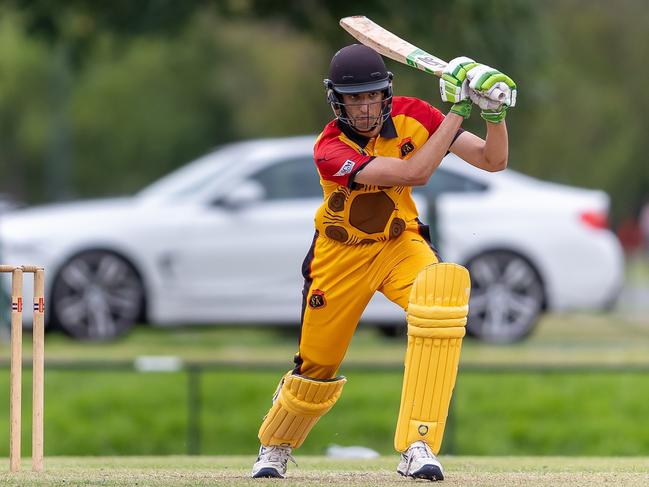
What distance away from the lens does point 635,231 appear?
118 feet

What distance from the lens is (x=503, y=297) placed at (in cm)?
1270

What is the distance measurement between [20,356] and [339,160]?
4.84 ft

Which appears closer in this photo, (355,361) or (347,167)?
(347,167)

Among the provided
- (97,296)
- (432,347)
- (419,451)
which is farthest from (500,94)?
(97,296)

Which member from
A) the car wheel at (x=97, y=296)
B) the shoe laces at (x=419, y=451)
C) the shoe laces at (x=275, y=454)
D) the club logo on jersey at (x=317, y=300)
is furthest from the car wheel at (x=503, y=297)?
the shoe laces at (x=419, y=451)

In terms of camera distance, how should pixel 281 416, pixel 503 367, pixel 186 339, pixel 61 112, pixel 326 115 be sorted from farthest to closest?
pixel 61 112 < pixel 326 115 < pixel 186 339 < pixel 503 367 < pixel 281 416

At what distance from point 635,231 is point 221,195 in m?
24.5

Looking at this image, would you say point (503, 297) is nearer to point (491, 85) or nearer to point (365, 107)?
point (365, 107)

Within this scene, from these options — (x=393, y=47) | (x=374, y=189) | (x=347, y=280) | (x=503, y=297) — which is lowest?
(x=503, y=297)

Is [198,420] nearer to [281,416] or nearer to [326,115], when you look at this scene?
[281,416]

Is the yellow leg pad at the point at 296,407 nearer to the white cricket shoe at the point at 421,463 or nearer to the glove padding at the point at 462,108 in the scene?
the white cricket shoe at the point at 421,463

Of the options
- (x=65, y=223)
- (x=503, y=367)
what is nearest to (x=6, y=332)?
(x=65, y=223)

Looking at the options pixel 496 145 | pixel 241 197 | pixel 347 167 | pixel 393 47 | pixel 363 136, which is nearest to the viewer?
pixel 347 167

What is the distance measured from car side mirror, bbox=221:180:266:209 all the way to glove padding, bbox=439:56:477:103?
6.97m
